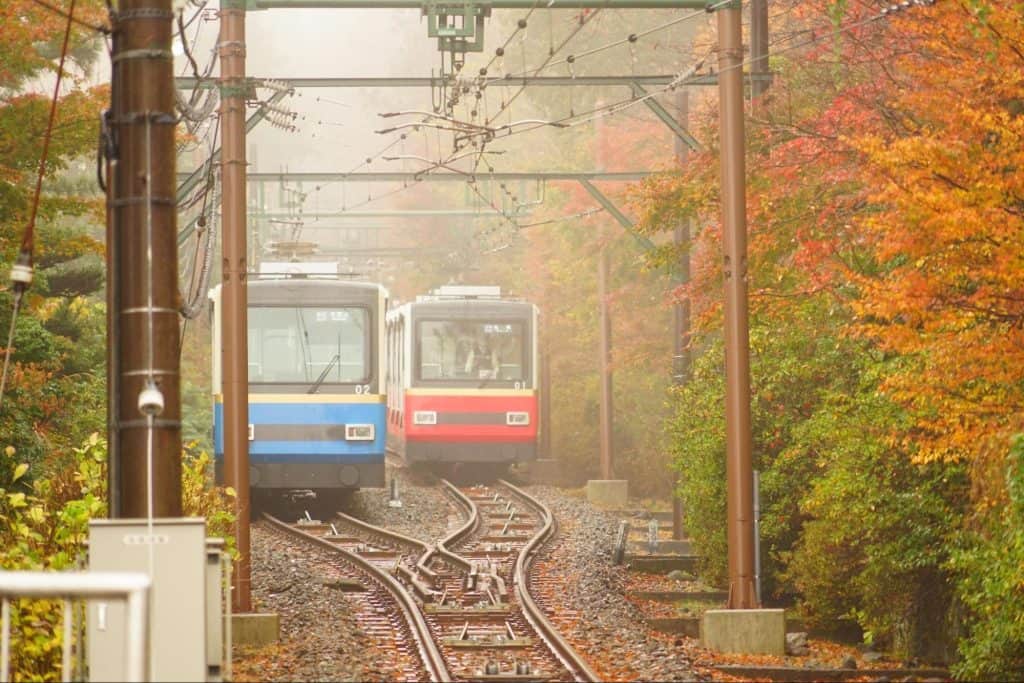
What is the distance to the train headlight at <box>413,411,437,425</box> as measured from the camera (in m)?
29.3

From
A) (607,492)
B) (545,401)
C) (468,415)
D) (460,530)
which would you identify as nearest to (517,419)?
(468,415)

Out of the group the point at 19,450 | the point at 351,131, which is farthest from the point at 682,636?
the point at 351,131

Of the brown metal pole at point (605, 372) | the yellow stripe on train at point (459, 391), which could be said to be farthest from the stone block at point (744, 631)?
the brown metal pole at point (605, 372)

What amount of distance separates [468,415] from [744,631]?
1581cm

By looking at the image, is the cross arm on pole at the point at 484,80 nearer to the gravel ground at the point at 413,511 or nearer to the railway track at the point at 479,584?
the railway track at the point at 479,584

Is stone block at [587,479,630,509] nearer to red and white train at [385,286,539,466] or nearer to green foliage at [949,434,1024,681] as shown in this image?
red and white train at [385,286,539,466]

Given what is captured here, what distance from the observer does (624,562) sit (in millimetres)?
20125

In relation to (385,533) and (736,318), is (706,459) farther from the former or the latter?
(385,533)

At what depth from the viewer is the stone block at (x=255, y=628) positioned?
43.8 feet

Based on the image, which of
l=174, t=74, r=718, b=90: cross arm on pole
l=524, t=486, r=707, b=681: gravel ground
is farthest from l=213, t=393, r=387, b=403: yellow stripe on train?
l=174, t=74, r=718, b=90: cross arm on pole

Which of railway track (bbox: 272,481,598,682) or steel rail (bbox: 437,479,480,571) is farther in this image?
steel rail (bbox: 437,479,480,571)

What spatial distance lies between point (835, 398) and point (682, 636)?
2.54m

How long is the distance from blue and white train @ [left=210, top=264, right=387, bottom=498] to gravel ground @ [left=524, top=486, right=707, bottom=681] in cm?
312

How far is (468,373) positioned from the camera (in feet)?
96.3
